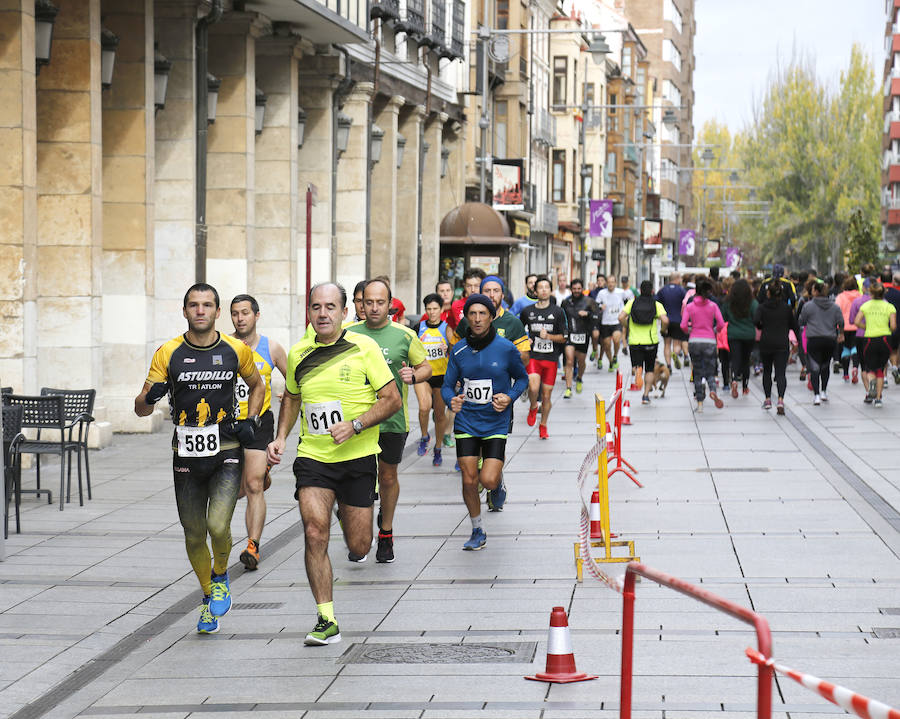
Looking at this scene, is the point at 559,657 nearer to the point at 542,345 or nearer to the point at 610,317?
the point at 542,345

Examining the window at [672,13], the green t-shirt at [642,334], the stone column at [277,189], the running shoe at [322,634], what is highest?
the window at [672,13]

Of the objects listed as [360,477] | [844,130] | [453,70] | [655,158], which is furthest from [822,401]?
[655,158]

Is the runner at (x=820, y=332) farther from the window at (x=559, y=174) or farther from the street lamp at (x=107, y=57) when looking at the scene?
the window at (x=559, y=174)

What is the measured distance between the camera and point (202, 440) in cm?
835

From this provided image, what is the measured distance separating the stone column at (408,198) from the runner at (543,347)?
16.6 metres

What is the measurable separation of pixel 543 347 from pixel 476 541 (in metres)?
8.47

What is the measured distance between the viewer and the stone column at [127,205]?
19.5 m

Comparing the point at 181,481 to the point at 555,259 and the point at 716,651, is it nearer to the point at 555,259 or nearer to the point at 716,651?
the point at 716,651

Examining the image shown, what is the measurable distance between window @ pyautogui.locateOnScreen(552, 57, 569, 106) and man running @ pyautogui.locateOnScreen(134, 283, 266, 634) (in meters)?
62.0

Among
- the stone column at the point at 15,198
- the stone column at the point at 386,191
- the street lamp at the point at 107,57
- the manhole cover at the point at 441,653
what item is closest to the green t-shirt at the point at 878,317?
the street lamp at the point at 107,57

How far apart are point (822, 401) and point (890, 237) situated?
248ft

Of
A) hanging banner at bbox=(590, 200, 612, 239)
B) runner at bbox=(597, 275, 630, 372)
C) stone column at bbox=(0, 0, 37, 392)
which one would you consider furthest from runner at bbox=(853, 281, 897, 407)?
hanging banner at bbox=(590, 200, 612, 239)

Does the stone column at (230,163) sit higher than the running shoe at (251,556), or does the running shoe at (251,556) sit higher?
the stone column at (230,163)

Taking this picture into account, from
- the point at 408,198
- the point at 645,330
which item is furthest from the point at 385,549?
the point at 408,198
